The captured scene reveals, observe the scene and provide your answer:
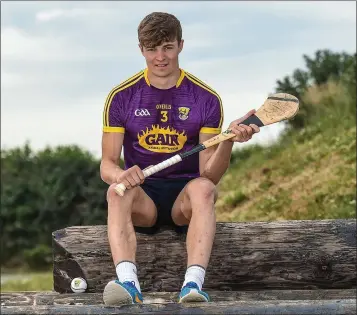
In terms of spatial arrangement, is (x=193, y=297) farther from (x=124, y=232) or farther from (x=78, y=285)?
(x=78, y=285)

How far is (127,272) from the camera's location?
4.31 meters

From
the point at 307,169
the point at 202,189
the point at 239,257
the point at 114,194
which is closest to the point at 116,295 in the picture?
the point at 114,194

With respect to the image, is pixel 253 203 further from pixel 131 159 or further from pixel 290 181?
pixel 131 159

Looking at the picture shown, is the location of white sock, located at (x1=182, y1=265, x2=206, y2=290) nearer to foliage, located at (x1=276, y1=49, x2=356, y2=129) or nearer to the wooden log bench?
the wooden log bench

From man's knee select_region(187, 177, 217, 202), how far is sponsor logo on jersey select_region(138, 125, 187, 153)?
26cm

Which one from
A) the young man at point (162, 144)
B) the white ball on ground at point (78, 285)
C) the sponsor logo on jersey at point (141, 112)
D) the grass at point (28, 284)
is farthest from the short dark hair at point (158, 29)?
the grass at point (28, 284)

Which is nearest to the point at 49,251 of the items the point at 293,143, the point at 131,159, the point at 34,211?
the point at 34,211

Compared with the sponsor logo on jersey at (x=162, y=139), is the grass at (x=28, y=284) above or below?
below

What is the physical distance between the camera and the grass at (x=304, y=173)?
10.2 metres

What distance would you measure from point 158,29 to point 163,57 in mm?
158

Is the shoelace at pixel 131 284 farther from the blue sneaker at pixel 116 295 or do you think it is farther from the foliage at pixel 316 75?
the foliage at pixel 316 75

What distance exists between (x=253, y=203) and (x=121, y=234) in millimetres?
6942

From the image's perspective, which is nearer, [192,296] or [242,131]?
[192,296]

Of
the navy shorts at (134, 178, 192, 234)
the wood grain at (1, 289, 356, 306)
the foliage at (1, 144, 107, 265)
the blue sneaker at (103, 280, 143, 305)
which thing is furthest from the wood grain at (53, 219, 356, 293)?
the foliage at (1, 144, 107, 265)
